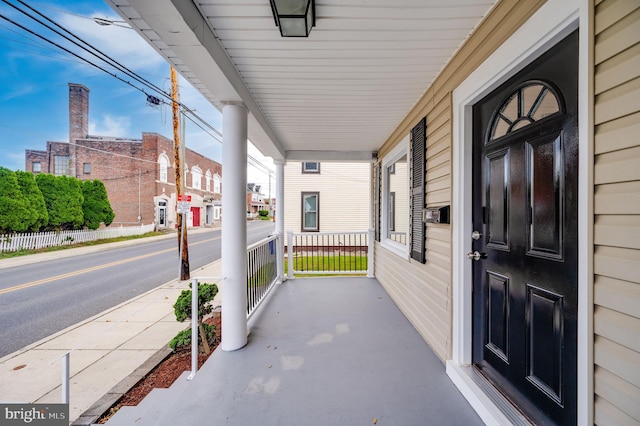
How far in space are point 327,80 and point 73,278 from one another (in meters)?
7.36

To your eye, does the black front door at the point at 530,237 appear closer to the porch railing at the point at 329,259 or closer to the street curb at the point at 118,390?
the street curb at the point at 118,390

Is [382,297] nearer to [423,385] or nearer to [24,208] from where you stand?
[423,385]

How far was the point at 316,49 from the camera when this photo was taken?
1856 mm

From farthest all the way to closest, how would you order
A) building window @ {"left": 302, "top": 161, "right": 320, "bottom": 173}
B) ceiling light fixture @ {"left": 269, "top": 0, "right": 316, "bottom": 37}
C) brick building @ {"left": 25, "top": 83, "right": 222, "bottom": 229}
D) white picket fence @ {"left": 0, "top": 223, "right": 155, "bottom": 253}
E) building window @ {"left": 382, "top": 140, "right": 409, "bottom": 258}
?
brick building @ {"left": 25, "top": 83, "right": 222, "bottom": 229} → building window @ {"left": 302, "top": 161, "right": 320, "bottom": 173} → white picket fence @ {"left": 0, "top": 223, "right": 155, "bottom": 253} → building window @ {"left": 382, "top": 140, "right": 409, "bottom": 258} → ceiling light fixture @ {"left": 269, "top": 0, "right": 316, "bottom": 37}

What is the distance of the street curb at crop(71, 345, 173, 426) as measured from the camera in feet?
6.02

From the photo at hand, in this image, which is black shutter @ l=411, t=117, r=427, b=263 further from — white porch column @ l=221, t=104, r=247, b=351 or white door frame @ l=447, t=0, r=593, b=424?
white porch column @ l=221, t=104, r=247, b=351

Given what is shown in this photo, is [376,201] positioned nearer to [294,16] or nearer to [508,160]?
[508,160]

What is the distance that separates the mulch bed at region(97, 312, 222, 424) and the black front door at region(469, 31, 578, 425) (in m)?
2.59

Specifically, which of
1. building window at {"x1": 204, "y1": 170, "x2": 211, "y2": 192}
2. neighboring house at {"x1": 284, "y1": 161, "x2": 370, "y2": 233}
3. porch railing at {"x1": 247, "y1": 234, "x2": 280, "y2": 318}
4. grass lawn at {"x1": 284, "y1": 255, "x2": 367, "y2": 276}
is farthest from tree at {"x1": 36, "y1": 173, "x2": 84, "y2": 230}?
building window at {"x1": 204, "y1": 170, "x2": 211, "y2": 192}

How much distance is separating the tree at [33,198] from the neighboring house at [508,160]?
41.0 feet

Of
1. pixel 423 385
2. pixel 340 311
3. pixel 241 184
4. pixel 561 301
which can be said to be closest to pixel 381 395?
pixel 423 385

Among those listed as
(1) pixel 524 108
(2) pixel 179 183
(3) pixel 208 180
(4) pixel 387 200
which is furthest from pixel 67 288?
(3) pixel 208 180

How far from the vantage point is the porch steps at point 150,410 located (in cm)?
155

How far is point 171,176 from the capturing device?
62.4 ft
